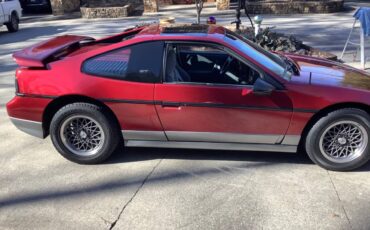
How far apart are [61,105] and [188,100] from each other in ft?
4.63

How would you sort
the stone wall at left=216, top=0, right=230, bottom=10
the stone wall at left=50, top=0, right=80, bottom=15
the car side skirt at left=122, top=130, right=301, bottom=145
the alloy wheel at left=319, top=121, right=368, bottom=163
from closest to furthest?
the alloy wheel at left=319, top=121, right=368, bottom=163 → the car side skirt at left=122, top=130, right=301, bottom=145 → the stone wall at left=216, top=0, right=230, bottom=10 → the stone wall at left=50, top=0, right=80, bottom=15

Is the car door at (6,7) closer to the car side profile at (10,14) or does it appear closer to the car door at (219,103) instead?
the car side profile at (10,14)

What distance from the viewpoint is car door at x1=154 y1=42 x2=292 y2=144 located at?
3.76 metres

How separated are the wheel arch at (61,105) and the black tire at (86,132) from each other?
0.04 metres

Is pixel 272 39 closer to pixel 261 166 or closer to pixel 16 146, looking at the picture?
pixel 261 166

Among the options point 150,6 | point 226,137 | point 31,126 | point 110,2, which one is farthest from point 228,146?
point 110,2

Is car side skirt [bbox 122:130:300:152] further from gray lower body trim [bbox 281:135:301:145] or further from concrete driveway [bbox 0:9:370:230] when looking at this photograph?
concrete driveway [bbox 0:9:370:230]

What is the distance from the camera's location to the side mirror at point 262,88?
12.1ft

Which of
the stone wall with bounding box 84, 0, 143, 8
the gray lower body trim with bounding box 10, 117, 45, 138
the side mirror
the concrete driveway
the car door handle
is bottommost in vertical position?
the concrete driveway

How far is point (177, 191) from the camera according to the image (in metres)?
3.64

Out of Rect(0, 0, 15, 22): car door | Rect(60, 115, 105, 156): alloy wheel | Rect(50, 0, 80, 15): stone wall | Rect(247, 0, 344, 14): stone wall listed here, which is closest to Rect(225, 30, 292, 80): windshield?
Rect(60, 115, 105, 156): alloy wheel

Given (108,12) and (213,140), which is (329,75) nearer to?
(213,140)

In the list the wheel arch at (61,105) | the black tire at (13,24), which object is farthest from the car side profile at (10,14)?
the wheel arch at (61,105)

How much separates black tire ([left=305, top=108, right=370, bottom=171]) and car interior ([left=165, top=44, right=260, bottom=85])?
82cm
